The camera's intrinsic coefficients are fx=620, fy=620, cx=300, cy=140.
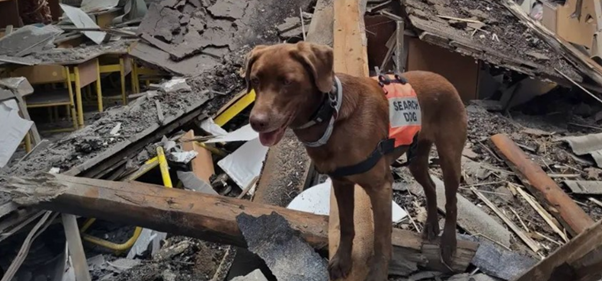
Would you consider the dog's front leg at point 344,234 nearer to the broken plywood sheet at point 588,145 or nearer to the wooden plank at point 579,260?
the wooden plank at point 579,260

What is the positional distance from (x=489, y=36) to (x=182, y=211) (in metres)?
4.97

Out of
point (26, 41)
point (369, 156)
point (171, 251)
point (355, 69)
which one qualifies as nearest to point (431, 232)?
point (369, 156)

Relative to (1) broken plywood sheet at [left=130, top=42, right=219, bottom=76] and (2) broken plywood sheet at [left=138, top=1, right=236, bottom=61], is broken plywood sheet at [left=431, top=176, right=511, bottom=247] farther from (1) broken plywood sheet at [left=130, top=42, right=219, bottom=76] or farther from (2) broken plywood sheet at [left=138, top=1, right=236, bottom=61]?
(2) broken plywood sheet at [left=138, top=1, right=236, bottom=61]

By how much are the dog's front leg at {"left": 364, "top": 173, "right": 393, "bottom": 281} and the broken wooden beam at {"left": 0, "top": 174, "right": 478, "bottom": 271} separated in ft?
1.38

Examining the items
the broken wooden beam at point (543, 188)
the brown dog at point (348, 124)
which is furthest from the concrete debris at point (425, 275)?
the broken wooden beam at point (543, 188)

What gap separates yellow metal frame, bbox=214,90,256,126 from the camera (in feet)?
21.9

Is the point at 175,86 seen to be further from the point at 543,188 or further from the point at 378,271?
the point at 378,271

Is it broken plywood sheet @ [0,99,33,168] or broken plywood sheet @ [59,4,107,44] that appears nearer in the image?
broken plywood sheet @ [0,99,33,168]

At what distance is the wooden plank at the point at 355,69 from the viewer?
3151 millimetres

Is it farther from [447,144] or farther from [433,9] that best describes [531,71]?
[447,144]

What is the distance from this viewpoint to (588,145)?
5578mm

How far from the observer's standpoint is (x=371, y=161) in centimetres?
273

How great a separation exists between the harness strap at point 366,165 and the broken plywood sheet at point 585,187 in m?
2.62

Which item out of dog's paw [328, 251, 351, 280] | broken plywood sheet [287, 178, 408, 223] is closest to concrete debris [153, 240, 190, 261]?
broken plywood sheet [287, 178, 408, 223]
